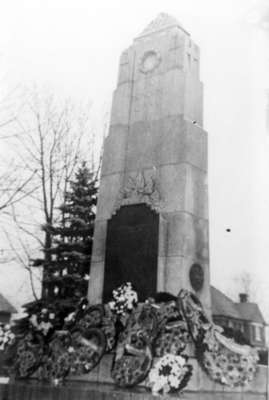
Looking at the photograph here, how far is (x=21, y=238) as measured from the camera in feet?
37.2

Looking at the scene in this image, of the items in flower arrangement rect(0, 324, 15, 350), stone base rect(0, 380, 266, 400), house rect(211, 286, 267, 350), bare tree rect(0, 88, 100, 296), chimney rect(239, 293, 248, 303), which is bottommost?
stone base rect(0, 380, 266, 400)

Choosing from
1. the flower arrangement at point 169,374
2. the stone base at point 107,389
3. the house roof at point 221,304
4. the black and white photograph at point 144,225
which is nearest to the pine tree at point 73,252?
the black and white photograph at point 144,225

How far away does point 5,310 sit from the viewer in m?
9.45

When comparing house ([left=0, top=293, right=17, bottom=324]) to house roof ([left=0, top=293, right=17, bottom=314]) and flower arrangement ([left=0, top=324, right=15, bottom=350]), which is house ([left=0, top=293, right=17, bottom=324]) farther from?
flower arrangement ([left=0, top=324, right=15, bottom=350])

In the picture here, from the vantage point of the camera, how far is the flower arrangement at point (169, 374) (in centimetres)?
605

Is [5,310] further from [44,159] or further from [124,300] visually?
[44,159]

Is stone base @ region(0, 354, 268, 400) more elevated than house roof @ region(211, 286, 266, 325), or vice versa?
house roof @ region(211, 286, 266, 325)

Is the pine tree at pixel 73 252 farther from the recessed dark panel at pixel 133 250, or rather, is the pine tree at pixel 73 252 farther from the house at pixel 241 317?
the house at pixel 241 317

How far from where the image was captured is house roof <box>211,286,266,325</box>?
6.78 meters

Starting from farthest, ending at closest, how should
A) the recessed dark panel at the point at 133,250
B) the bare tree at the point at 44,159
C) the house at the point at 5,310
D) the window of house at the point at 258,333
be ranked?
1. the bare tree at the point at 44,159
2. the house at the point at 5,310
3. the recessed dark panel at the point at 133,250
4. the window of house at the point at 258,333

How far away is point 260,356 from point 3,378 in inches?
166

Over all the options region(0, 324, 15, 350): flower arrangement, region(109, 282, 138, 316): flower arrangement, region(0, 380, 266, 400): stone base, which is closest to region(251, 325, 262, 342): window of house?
region(0, 380, 266, 400): stone base

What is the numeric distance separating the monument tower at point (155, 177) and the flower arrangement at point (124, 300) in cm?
13

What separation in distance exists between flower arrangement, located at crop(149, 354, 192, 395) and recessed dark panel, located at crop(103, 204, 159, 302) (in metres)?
1.44
